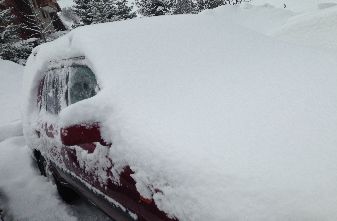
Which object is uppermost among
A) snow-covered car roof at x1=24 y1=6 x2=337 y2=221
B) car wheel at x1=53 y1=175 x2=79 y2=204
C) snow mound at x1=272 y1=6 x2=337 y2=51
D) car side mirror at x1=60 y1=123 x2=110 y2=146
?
snow-covered car roof at x1=24 y1=6 x2=337 y2=221

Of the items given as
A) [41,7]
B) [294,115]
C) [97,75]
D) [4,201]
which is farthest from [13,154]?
[41,7]

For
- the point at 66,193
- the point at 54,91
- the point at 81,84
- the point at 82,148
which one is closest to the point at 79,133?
the point at 82,148

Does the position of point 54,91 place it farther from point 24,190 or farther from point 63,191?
point 24,190

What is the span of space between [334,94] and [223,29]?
1.26 meters

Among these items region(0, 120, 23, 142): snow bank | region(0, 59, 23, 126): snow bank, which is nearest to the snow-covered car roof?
region(0, 120, 23, 142): snow bank

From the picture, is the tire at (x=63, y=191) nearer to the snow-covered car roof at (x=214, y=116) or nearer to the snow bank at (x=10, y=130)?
the snow-covered car roof at (x=214, y=116)

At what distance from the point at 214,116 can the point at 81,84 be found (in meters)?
1.30

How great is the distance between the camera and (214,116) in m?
1.87

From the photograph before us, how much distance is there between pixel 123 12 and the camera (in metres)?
22.1

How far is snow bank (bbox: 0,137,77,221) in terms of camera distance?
151 inches

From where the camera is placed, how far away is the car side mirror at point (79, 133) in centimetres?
200

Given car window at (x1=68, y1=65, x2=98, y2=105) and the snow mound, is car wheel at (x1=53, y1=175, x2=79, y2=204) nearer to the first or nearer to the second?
car window at (x1=68, y1=65, x2=98, y2=105)

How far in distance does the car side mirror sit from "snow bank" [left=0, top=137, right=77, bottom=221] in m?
1.90

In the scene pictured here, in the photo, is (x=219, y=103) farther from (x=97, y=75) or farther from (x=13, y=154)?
(x=13, y=154)
